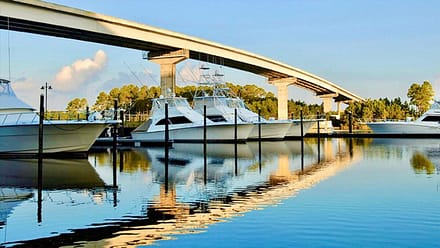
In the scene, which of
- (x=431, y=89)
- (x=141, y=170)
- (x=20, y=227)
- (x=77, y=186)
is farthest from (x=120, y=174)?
(x=431, y=89)

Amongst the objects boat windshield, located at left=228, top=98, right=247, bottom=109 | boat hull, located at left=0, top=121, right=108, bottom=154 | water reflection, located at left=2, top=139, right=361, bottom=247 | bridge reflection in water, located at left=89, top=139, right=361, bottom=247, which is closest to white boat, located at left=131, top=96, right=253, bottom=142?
boat windshield, located at left=228, top=98, right=247, bottom=109

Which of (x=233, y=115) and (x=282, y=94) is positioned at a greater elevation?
(x=282, y=94)

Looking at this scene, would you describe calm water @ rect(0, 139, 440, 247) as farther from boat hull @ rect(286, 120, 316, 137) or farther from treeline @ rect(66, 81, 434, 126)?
treeline @ rect(66, 81, 434, 126)

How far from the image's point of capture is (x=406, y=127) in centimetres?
6166

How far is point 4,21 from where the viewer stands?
3862cm

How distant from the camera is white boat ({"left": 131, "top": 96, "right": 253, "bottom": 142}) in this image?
4719cm

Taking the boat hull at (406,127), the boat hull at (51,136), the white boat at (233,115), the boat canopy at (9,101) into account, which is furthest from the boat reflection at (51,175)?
the boat hull at (406,127)

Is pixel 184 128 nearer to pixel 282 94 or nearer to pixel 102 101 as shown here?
pixel 282 94

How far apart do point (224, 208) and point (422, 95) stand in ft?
281

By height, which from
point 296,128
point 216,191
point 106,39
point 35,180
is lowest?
point 216,191

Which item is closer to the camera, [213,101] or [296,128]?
[213,101]

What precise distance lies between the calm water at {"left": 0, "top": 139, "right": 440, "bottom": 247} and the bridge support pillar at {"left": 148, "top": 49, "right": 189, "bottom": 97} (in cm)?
3212

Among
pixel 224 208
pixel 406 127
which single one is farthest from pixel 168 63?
pixel 224 208

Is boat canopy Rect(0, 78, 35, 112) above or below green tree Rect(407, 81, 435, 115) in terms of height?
below
